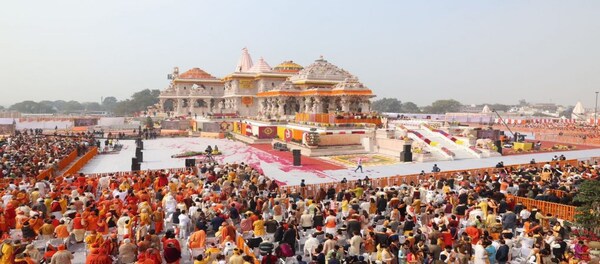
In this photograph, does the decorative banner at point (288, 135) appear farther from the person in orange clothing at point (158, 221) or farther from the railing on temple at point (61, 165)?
the person in orange clothing at point (158, 221)

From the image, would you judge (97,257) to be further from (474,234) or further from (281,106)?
(281,106)

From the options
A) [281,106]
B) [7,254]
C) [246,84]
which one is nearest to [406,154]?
[7,254]

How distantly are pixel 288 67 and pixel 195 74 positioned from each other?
17.7m

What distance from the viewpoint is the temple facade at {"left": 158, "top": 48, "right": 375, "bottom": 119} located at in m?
45.5

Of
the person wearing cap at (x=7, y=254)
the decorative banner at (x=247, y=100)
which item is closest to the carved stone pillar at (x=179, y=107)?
the decorative banner at (x=247, y=100)

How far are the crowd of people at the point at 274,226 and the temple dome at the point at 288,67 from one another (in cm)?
4814

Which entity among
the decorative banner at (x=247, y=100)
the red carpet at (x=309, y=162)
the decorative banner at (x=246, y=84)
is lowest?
the red carpet at (x=309, y=162)

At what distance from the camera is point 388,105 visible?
16300cm

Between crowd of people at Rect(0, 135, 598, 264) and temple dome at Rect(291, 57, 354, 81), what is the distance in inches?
1406

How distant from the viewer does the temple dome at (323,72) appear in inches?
2037

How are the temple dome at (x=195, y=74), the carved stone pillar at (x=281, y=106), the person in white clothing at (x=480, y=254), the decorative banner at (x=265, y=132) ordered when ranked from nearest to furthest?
1. the person in white clothing at (x=480, y=254)
2. the decorative banner at (x=265, y=132)
3. the carved stone pillar at (x=281, y=106)
4. the temple dome at (x=195, y=74)

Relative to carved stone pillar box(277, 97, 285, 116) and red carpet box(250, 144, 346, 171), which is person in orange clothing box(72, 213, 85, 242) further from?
carved stone pillar box(277, 97, 285, 116)

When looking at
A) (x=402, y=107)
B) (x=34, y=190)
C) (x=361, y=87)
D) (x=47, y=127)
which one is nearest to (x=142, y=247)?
(x=34, y=190)

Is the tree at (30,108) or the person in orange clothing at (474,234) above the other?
the tree at (30,108)
